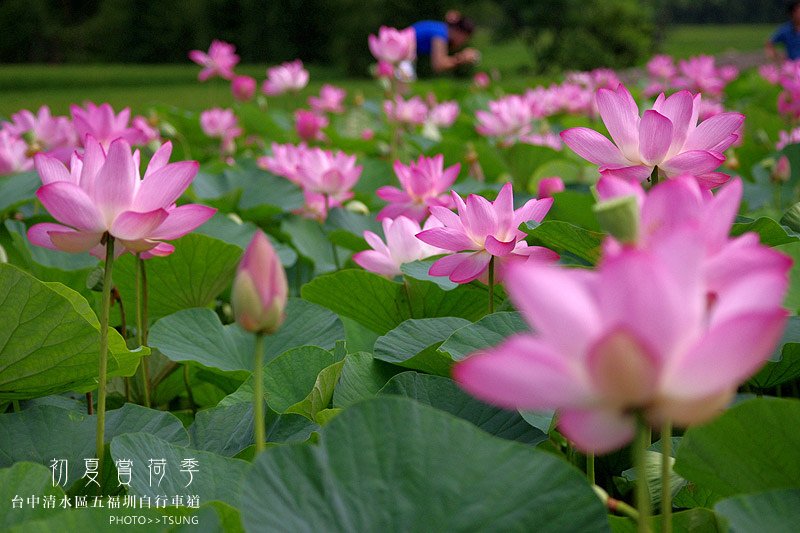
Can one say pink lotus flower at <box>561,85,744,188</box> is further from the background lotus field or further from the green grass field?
the green grass field

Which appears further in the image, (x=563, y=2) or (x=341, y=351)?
(x=563, y=2)

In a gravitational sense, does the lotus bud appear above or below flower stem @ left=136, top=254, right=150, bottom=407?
above

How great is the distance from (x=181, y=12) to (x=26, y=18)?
11.9 ft

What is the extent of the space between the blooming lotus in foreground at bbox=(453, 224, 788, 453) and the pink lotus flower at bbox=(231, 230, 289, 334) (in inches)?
6.8

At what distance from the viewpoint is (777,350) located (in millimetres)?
810

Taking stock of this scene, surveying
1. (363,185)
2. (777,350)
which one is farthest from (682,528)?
(363,185)

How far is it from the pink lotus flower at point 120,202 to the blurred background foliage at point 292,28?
43.3 feet

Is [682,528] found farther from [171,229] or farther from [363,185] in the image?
[363,185]

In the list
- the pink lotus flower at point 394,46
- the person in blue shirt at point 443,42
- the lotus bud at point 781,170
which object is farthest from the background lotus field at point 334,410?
the person in blue shirt at point 443,42

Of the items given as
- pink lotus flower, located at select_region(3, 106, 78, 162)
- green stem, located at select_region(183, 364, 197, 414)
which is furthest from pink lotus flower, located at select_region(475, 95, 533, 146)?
green stem, located at select_region(183, 364, 197, 414)

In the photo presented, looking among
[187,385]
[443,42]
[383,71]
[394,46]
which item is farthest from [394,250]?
[443,42]

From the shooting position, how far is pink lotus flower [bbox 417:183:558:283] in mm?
846

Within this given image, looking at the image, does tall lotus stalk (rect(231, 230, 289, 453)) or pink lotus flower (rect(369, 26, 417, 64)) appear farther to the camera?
pink lotus flower (rect(369, 26, 417, 64))

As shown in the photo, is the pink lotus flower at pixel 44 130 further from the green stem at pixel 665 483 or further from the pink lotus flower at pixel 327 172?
the green stem at pixel 665 483
